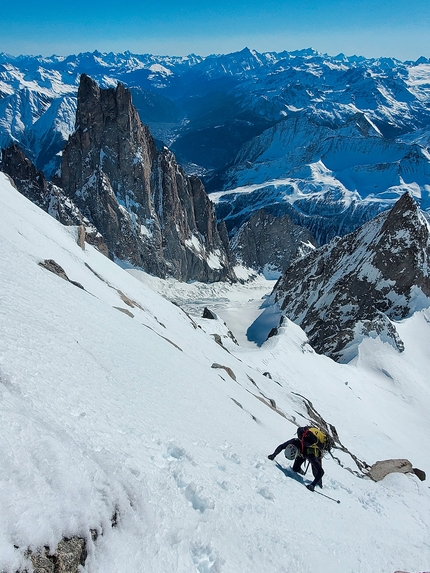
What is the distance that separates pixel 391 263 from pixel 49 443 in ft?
208

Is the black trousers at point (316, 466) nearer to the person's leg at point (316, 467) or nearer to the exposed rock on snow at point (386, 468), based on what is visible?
the person's leg at point (316, 467)

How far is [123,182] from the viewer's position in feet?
341

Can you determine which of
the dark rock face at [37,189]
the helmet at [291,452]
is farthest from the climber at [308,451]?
the dark rock face at [37,189]

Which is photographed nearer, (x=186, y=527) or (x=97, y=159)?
(x=186, y=527)

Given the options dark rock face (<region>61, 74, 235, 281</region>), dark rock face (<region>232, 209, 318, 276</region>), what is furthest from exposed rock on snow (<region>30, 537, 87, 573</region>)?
dark rock face (<region>232, 209, 318, 276</region>)

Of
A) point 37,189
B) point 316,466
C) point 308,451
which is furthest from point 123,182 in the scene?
point 316,466

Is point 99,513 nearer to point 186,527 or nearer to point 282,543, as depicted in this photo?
point 186,527

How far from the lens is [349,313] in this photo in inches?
2422

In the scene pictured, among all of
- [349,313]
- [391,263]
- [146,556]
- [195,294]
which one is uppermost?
[391,263]

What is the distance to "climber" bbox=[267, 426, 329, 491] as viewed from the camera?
11.0 m

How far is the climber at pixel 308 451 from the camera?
1102 centimetres

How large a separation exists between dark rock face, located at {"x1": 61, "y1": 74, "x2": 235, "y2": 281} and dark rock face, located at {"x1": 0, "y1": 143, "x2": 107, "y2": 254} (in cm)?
1030

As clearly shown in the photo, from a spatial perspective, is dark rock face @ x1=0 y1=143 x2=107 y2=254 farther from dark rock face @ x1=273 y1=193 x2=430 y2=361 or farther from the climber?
the climber

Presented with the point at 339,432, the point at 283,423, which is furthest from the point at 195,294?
the point at 283,423
